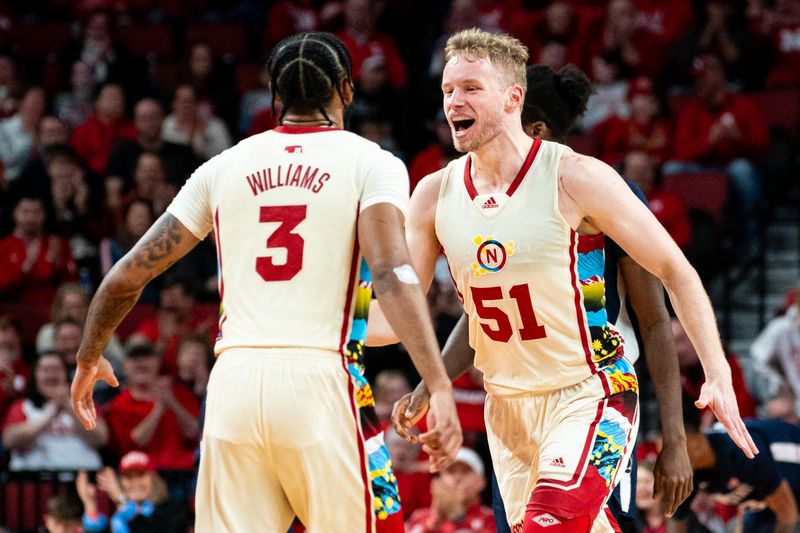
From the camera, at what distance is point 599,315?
5270 mm

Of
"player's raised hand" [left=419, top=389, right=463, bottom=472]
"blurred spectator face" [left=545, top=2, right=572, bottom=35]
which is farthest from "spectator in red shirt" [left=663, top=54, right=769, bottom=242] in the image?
"player's raised hand" [left=419, top=389, right=463, bottom=472]

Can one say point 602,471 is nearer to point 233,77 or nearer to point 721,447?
point 721,447

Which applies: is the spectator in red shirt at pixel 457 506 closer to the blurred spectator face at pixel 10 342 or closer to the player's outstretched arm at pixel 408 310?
the blurred spectator face at pixel 10 342

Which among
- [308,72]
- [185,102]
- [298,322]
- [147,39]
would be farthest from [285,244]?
[147,39]

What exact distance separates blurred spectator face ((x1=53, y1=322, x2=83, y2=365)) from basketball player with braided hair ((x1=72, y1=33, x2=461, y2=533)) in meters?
6.56

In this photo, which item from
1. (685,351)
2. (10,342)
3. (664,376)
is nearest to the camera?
(664,376)

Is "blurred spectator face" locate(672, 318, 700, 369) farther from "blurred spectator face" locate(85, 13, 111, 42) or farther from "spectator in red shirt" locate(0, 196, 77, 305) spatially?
"blurred spectator face" locate(85, 13, 111, 42)

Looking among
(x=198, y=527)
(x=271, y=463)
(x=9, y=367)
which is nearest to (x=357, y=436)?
(x=271, y=463)

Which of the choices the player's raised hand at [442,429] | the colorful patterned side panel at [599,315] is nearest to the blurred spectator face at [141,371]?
Result: the colorful patterned side panel at [599,315]

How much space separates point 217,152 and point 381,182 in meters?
9.01

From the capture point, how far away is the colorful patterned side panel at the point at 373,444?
453 centimetres

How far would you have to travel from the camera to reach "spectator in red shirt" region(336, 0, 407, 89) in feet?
45.3

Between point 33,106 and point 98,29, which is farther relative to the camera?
point 98,29

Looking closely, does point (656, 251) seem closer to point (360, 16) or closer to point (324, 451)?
point (324, 451)
